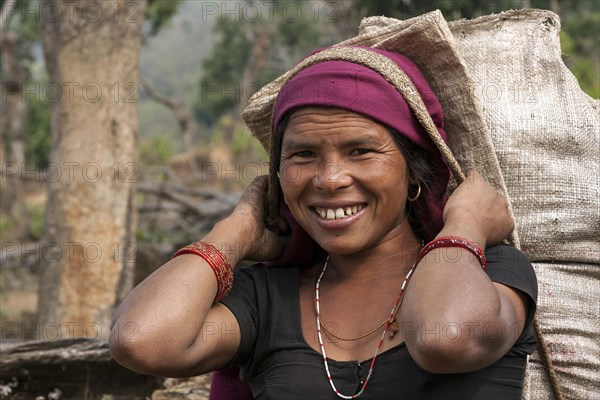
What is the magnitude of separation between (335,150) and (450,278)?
460mm

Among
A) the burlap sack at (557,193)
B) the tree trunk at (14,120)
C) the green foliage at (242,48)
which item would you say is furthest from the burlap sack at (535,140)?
the green foliage at (242,48)

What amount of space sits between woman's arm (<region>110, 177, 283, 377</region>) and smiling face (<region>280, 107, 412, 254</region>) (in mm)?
285

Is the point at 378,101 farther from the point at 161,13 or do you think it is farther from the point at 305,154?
the point at 161,13

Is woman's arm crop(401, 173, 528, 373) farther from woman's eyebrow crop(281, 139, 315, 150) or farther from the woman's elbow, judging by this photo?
woman's eyebrow crop(281, 139, 315, 150)

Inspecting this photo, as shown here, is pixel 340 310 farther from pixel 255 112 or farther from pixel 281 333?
pixel 255 112

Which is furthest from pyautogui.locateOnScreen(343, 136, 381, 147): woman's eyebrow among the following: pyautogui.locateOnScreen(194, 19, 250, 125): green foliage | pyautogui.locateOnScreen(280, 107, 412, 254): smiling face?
pyautogui.locateOnScreen(194, 19, 250, 125): green foliage

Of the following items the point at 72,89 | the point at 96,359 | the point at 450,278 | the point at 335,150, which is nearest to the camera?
the point at 450,278

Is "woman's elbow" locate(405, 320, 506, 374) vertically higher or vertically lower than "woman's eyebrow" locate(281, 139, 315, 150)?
lower

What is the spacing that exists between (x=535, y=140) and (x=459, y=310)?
95 centimetres

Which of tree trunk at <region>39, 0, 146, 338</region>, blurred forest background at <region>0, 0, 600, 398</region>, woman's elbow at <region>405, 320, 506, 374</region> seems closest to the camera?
woman's elbow at <region>405, 320, 506, 374</region>

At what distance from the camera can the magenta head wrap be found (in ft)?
6.96

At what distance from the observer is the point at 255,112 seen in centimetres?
258

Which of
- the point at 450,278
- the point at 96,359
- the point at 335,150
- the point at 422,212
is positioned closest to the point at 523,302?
the point at 450,278

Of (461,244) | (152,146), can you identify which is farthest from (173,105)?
(461,244)
